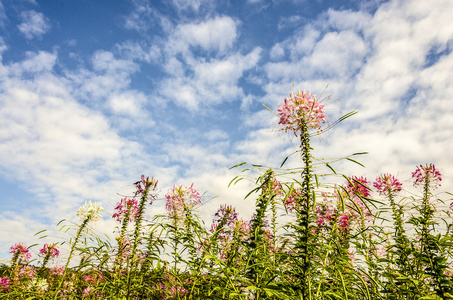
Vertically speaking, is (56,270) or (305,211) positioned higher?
(305,211)

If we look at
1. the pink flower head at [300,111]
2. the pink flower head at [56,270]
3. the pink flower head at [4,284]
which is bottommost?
the pink flower head at [4,284]

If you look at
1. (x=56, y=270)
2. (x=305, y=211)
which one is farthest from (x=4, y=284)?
(x=305, y=211)

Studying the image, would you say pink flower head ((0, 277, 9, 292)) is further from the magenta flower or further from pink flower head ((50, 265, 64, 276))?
the magenta flower

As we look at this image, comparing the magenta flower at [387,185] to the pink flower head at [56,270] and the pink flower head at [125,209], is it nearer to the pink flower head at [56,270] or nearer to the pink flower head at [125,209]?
the pink flower head at [125,209]

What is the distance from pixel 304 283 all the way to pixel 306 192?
2.57ft

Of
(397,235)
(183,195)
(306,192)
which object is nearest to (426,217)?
(397,235)

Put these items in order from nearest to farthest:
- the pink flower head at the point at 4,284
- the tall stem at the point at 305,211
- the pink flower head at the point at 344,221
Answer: the tall stem at the point at 305,211 < the pink flower head at the point at 344,221 < the pink flower head at the point at 4,284

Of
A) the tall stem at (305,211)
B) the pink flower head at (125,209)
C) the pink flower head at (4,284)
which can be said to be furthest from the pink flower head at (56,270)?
the tall stem at (305,211)

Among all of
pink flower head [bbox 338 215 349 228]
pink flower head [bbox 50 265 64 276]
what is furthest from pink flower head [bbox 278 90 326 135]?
pink flower head [bbox 50 265 64 276]

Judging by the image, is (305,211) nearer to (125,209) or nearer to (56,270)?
(125,209)

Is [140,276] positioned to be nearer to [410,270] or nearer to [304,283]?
[304,283]

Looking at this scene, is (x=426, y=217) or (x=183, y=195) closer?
(x=426, y=217)

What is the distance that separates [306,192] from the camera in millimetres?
2398

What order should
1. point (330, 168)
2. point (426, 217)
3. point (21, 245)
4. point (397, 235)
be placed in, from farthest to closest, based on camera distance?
point (21, 245) → point (397, 235) → point (426, 217) → point (330, 168)
